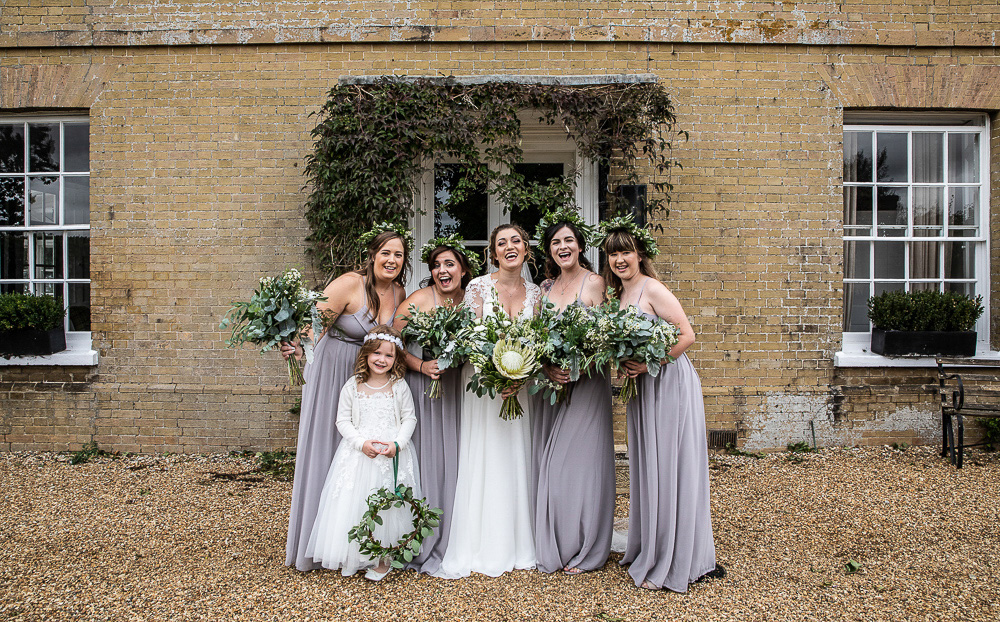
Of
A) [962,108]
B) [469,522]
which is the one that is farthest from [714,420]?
[962,108]

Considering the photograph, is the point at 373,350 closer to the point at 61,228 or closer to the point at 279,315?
the point at 279,315

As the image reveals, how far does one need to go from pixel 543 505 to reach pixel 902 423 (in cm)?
491

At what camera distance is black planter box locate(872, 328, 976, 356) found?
5938mm

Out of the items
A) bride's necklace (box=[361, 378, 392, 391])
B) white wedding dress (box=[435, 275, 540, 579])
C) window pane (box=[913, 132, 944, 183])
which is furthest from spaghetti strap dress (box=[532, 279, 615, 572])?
window pane (box=[913, 132, 944, 183])

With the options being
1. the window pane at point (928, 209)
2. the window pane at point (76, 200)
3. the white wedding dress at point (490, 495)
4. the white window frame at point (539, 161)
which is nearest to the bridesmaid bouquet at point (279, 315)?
the white wedding dress at point (490, 495)

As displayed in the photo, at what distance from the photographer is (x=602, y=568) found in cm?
337

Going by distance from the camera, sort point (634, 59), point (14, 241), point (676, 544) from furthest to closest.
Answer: point (14, 241)
point (634, 59)
point (676, 544)

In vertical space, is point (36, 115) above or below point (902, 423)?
above

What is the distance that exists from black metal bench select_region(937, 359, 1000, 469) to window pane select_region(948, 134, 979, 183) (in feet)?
7.06

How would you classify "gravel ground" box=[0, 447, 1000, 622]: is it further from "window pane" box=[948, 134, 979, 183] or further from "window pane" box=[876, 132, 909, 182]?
"window pane" box=[948, 134, 979, 183]

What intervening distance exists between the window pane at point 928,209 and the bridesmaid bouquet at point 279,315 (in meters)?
6.61

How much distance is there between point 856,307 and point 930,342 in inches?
29.7

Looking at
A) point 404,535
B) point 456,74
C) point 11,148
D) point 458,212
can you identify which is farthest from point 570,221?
point 11,148

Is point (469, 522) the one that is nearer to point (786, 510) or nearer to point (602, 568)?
point (602, 568)
